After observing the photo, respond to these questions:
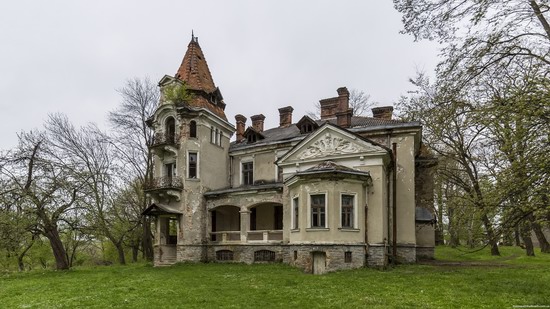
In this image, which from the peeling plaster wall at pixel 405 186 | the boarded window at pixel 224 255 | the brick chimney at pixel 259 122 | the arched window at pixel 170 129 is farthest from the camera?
the brick chimney at pixel 259 122

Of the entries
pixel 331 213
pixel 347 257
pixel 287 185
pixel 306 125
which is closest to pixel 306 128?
pixel 306 125

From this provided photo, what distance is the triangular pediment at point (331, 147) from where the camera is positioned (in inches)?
747

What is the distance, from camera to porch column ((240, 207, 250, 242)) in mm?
22531

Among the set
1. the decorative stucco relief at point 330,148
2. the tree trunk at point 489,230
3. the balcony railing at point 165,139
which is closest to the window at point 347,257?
the decorative stucco relief at point 330,148

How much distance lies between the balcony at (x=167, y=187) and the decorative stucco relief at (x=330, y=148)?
7629mm

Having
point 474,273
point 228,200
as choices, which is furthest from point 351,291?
point 228,200

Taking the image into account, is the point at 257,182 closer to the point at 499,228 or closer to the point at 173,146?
the point at 173,146

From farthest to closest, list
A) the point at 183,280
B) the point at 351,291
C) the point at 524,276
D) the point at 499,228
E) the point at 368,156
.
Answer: the point at 368,156, the point at 183,280, the point at 524,276, the point at 351,291, the point at 499,228

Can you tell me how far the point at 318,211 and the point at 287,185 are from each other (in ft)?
9.34

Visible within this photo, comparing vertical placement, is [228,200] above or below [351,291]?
above

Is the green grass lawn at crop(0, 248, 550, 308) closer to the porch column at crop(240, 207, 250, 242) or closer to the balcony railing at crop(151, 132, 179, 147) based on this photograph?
the porch column at crop(240, 207, 250, 242)

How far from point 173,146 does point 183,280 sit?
33.6 feet

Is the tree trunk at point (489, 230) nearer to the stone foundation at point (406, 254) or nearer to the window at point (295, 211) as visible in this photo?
the window at point (295, 211)

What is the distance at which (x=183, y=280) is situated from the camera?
15203 millimetres
